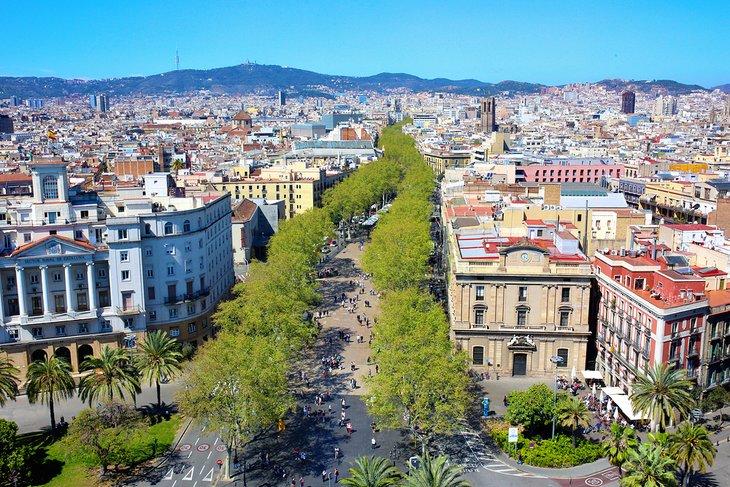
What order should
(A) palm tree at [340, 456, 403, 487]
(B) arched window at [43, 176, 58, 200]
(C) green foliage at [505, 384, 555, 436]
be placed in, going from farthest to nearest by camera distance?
(B) arched window at [43, 176, 58, 200] → (C) green foliage at [505, 384, 555, 436] → (A) palm tree at [340, 456, 403, 487]

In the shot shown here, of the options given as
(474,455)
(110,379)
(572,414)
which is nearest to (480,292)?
(572,414)

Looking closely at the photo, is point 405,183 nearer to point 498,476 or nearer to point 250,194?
point 250,194

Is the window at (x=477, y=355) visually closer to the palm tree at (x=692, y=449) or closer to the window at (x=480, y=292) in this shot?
the window at (x=480, y=292)

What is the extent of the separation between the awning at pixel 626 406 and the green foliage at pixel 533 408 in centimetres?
666

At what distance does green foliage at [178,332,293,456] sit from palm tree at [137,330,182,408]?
6.51m

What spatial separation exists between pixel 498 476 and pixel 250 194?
10565 centimetres

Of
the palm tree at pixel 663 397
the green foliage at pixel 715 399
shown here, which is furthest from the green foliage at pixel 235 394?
the green foliage at pixel 715 399

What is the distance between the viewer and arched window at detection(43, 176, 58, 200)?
74438mm

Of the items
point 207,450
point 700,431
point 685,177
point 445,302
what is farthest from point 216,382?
point 685,177

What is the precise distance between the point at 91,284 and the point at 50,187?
11.4 meters

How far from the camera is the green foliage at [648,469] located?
4316 centimetres

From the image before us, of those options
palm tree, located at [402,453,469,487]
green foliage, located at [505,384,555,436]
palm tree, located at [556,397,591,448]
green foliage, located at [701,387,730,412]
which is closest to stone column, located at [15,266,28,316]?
palm tree, located at [402,453,469,487]

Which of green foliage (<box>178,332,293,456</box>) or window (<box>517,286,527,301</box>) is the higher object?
window (<box>517,286,527,301</box>)

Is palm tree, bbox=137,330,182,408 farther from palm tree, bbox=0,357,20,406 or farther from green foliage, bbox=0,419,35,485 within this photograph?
green foliage, bbox=0,419,35,485
